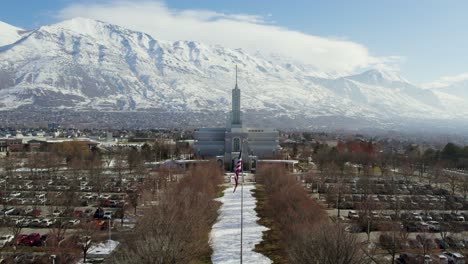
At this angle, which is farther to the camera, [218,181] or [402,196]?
[218,181]

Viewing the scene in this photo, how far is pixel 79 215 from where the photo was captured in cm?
2950

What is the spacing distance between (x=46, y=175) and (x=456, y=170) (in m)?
42.9

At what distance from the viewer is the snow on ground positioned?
73.2ft

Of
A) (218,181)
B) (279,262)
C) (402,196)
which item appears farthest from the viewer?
(218,181)

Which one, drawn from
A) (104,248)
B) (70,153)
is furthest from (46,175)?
(104,248)

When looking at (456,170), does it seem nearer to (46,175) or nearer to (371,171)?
(371,171)

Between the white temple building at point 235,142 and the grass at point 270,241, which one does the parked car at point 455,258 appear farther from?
the white temple building at point 235,142

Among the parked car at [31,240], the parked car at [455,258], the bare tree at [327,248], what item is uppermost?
the bare tree at [327,248]

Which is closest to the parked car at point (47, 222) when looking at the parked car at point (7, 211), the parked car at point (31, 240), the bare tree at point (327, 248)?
the parked car at point (31, 240)

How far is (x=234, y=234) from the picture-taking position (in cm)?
2617

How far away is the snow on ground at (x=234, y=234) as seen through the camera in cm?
2231

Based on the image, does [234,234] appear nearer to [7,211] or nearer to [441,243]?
[441,243]

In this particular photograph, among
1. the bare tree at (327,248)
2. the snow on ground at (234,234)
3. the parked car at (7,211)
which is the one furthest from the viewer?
the parked car at (7,211)

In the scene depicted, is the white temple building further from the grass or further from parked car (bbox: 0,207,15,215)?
parked car (bbox: 0,207,15,215)
